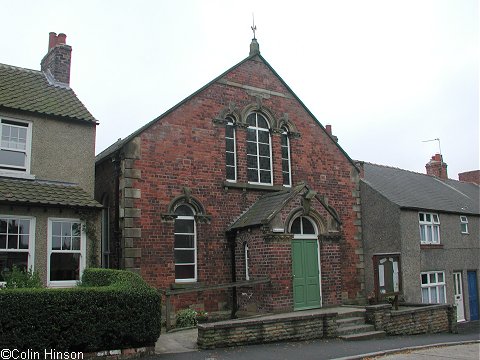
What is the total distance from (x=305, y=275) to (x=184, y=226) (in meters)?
4.36

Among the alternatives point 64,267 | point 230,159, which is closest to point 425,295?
point 230,159

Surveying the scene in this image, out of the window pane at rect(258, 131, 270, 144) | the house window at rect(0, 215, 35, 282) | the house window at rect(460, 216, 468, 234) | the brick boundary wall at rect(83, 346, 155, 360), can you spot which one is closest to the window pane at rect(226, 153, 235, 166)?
the window pane at rect(258, 131, 270, 144)

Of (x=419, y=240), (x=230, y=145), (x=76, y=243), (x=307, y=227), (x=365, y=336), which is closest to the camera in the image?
(x=76, y=243)

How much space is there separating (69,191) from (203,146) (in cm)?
490

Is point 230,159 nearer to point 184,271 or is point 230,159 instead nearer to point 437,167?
point 184,271

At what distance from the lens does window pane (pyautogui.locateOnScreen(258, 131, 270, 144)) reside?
725 inches

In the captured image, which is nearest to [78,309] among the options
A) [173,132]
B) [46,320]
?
[46,320]

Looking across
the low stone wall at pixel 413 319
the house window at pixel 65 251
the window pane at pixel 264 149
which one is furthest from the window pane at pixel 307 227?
the house window at pixel 65 251

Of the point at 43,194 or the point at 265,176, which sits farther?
the point at 265,176

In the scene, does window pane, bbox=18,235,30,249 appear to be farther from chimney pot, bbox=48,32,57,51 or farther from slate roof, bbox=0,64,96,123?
chimney pot, bbox=48,32,57,51

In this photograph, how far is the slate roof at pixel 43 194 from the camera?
12.3m

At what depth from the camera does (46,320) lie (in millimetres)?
9578

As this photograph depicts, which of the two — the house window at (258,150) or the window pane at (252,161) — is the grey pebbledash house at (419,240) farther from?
the window pane at (252,161)

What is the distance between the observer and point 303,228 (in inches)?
666
